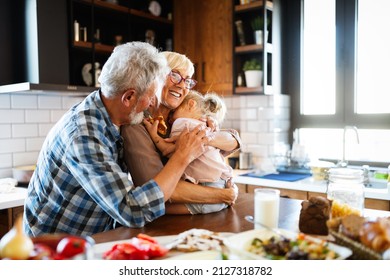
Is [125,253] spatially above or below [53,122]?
below

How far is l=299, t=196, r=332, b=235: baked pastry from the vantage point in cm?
117

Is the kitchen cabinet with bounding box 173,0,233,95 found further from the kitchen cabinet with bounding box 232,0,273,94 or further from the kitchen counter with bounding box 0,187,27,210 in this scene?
the kitchen counter with bounding box 0,187,27,210

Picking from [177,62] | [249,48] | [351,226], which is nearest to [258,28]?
[249,48]

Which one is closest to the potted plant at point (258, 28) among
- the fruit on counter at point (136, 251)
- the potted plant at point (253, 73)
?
the potted plant at point (253, 73)

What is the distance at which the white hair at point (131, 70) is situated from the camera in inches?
53.2

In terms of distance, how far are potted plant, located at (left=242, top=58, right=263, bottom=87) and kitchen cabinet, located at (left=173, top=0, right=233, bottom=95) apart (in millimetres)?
183

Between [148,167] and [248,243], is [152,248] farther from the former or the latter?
Result: [148,167]

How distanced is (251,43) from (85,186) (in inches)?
95.7

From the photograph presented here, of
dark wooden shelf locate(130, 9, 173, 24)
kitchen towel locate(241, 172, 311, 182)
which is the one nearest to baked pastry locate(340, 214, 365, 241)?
kitchen towel locate(241, 172, 311, 182)

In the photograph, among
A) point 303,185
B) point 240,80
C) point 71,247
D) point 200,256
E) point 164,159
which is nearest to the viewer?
point 71,247

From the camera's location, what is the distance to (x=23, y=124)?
2760mm

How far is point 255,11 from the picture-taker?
10.4ft

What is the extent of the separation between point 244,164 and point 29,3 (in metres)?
2.06
